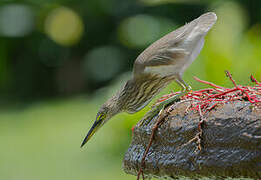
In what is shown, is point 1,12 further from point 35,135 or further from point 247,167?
point 247,167

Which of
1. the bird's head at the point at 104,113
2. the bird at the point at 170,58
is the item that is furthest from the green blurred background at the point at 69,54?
the bird at the point at 170,58

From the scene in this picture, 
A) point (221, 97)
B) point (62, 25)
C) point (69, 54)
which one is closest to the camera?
point (221, 97)

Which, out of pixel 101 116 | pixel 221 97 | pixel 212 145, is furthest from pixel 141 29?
pixel 212 145

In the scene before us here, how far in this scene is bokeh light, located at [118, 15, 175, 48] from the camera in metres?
7.70

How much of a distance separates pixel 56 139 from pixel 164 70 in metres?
4.28

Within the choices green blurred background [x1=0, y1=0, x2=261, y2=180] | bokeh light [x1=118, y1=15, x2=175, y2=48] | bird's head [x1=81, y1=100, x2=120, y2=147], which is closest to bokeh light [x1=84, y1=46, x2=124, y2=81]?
green blurred background [x1=0, y1=0, x2=261, y2=180]

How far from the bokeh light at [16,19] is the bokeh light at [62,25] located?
33 cm

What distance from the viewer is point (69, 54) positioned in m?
8.32

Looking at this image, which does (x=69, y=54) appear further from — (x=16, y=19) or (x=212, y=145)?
(x=212, y=145)

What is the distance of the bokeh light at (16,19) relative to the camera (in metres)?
8.11

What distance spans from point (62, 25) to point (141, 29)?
1.26 metres

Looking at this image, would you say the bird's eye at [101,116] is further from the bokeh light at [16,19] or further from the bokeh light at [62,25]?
the bokeh light at [16,19]

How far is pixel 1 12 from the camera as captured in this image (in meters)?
8.25

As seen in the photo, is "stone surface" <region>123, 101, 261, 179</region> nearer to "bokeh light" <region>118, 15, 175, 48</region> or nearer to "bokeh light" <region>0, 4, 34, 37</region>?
"bokeh light" <region>118, 15, 175, 48</region>
